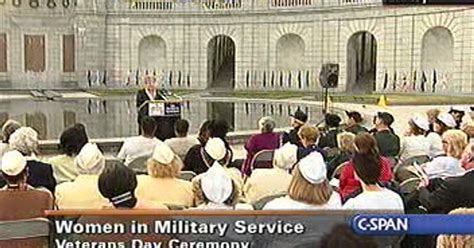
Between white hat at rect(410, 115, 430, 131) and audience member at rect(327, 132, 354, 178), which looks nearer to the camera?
audience member at rect(327, 132, 354, 178)

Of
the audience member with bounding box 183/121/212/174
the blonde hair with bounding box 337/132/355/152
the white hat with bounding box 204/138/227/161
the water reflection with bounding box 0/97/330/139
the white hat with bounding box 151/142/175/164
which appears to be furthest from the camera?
the water reflection with bounding box 0/97/330/139

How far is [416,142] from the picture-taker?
25.3 ft

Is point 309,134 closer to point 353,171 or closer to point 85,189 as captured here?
point 353,171

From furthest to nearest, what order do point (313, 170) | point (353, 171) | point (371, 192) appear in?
point (353, 171) < point (371, 192) < point (313, 170)

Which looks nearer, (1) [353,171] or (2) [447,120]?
(1) [353,171]

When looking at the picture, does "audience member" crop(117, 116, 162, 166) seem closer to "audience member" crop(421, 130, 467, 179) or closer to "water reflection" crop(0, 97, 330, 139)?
"audience member" crop(421, 130, 467, 179)

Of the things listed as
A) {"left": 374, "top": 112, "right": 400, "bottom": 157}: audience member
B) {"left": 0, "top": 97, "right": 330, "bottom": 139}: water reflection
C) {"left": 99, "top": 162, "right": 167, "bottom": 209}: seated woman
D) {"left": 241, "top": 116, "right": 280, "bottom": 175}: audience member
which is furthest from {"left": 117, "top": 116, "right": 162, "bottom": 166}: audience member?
{"left": 0, "top": 97, "right": 330, "bottom": 139}: water reflection

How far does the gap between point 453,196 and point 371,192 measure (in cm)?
44

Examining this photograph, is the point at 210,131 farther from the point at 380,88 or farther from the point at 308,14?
the point at 308,14

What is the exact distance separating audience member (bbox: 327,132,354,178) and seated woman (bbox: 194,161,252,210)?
2.14 m

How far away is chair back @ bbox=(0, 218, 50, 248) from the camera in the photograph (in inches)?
133

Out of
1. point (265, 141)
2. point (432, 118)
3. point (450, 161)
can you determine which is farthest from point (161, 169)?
point (432, 118)

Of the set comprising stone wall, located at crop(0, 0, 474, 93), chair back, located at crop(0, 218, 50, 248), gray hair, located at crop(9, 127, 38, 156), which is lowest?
chair back, located at crop(0, 218, 50, 248)

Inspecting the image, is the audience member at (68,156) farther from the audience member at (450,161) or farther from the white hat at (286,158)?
the audience member at (450,161)
